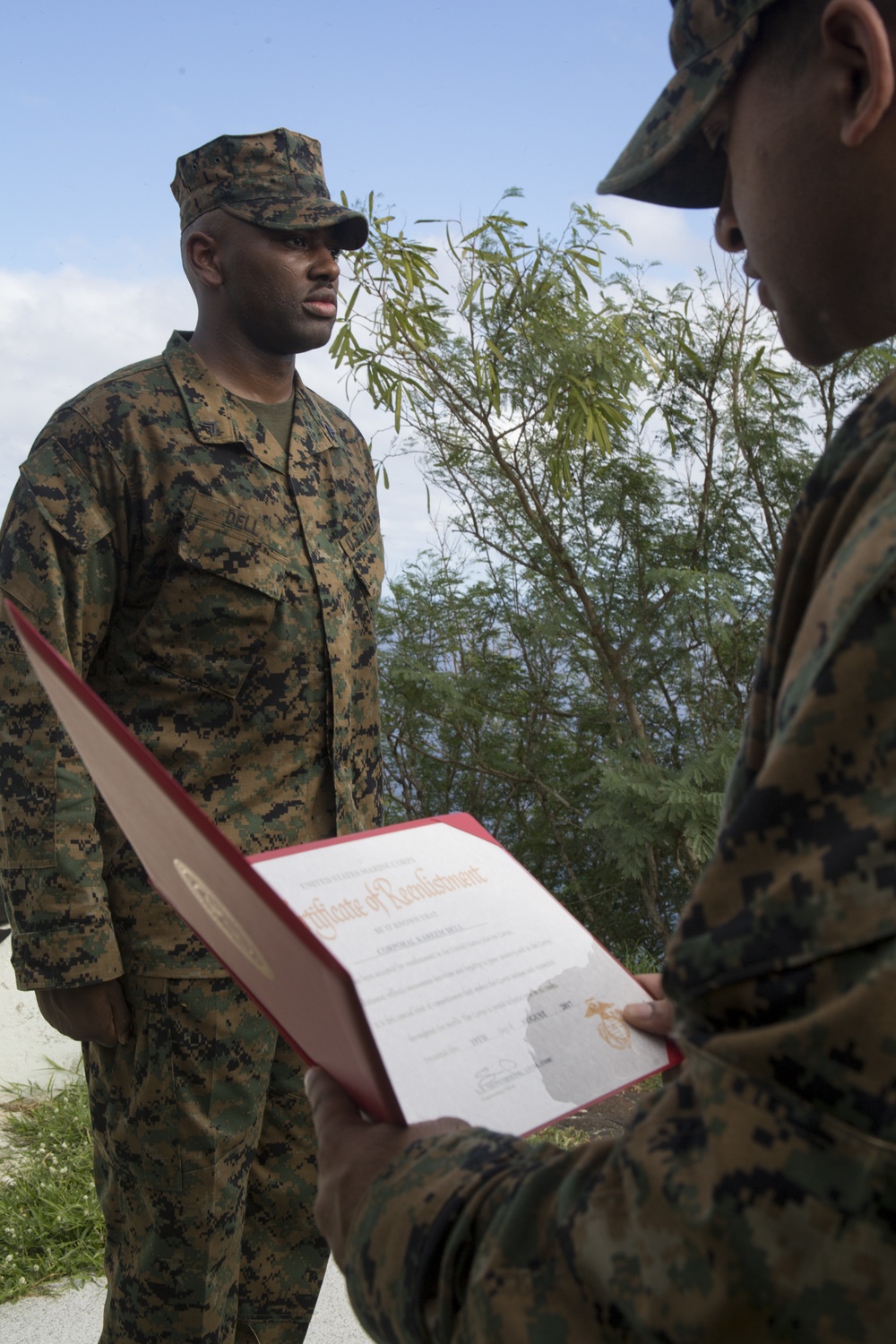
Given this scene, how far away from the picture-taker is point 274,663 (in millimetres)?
2332

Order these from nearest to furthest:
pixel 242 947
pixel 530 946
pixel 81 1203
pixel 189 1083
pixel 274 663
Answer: pixel 242 947
pixel 530 946
pixel 189 1083
pixel 274 663
pixel 81 1203

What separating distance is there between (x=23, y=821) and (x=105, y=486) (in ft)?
2.19

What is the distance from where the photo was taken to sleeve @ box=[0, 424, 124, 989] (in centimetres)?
211

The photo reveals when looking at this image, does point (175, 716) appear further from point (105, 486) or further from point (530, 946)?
A: point (530, 946)

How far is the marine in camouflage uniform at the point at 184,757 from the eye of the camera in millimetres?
2127

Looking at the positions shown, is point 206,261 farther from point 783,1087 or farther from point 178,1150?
point 783,1087

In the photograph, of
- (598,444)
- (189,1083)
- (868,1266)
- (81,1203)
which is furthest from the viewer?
(598,444)

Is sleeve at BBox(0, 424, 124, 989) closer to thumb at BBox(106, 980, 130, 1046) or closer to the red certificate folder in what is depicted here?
thumb at BBox(106, 980, 130, 1046)

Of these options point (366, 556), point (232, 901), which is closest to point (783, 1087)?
point (232, 901)

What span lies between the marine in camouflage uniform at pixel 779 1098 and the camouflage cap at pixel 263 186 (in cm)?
201

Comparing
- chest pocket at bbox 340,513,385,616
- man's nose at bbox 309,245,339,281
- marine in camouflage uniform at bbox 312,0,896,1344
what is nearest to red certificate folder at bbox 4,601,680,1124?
marine in camouflage uniform at bbox 312,0,896,1344

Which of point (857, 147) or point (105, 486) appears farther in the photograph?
point (105, 486)

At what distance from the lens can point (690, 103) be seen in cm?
86

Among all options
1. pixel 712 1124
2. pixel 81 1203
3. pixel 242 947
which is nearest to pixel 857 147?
pixel 712 1124
